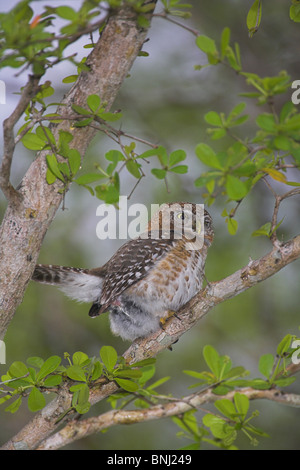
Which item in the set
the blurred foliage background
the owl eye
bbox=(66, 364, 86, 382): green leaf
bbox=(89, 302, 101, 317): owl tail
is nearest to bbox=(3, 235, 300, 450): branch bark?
bbox=(66, 364, 86, 382): green leaf

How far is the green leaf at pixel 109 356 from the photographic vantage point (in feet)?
9.56

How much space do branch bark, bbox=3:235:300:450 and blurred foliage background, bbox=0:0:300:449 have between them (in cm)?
297

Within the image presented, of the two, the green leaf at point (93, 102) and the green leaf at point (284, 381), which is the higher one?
the green leaf at point (93, 102)

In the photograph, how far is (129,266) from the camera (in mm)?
3947

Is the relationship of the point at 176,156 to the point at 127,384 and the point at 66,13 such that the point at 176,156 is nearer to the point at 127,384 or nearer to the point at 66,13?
the point at 66,13

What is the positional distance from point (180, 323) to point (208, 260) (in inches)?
127

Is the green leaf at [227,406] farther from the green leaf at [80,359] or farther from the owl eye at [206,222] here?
the owl eye at [206,222]

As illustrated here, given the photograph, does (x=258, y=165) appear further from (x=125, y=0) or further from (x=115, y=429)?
(x=115, y=429)

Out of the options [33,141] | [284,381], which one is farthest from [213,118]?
[284,381]

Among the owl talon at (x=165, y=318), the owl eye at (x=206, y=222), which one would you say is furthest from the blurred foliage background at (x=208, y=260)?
the owl talon at (x=165, y=318)

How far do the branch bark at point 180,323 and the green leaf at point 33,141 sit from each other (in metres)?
1.17

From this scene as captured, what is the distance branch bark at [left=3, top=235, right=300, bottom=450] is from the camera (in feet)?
9.07

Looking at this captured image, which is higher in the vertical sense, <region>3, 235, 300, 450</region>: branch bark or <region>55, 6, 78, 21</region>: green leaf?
<region>55, 6, 78, 21</region>: green leaf

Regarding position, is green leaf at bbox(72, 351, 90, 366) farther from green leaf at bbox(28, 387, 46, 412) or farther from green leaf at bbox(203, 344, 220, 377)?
green leaf at bbox(203, 344, 220, 377)
